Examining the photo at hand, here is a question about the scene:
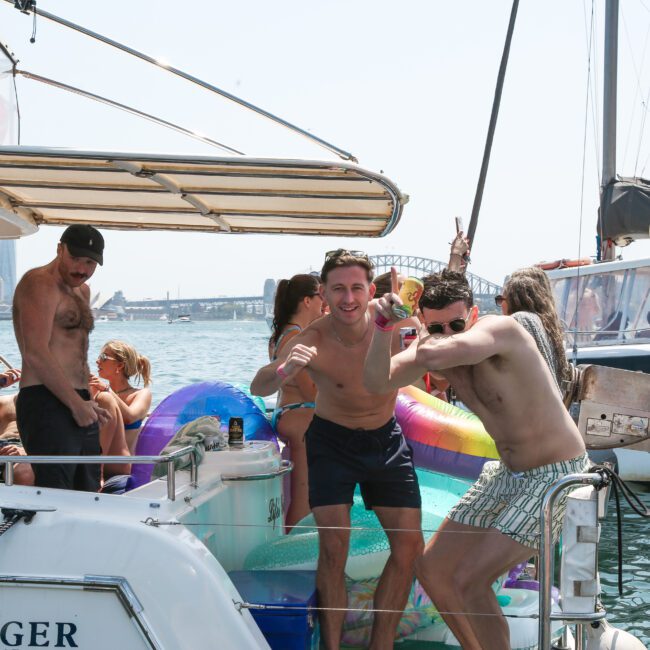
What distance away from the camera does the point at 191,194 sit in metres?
4.14

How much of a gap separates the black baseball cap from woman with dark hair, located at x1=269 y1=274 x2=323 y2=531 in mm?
1411

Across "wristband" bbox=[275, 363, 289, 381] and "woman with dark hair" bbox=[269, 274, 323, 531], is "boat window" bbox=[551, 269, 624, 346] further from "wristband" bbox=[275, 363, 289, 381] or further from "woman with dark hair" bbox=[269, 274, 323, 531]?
"wristband" bbox=[275, 363, 289, 381]

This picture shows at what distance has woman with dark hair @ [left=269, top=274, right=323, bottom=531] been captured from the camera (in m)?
4.83

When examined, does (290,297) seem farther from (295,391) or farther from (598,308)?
(598,308)

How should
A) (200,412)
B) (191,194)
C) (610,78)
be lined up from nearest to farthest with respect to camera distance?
(191,194) < (200,412) < (610,78)

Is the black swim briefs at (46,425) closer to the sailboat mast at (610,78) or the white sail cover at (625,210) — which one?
the white sail cover at (625,210)

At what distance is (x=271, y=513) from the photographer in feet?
13.1

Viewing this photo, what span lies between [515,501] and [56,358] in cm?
196

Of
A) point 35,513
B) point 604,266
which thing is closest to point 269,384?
point 35,513

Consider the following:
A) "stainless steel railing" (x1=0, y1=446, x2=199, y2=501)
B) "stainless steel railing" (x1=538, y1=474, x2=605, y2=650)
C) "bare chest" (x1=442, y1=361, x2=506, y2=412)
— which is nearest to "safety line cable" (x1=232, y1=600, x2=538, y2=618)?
"stainless steel railing" (x1=538, y1=474, x2=605, y2=650)

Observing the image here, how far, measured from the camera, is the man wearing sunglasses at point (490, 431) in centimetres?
326

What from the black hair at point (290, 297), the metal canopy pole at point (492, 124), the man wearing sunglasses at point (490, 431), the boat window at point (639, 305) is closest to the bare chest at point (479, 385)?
the man wearing sunglasses at point (490, 431)

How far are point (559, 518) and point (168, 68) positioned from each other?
245 centimetres

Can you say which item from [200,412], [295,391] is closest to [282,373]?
[200,412]
